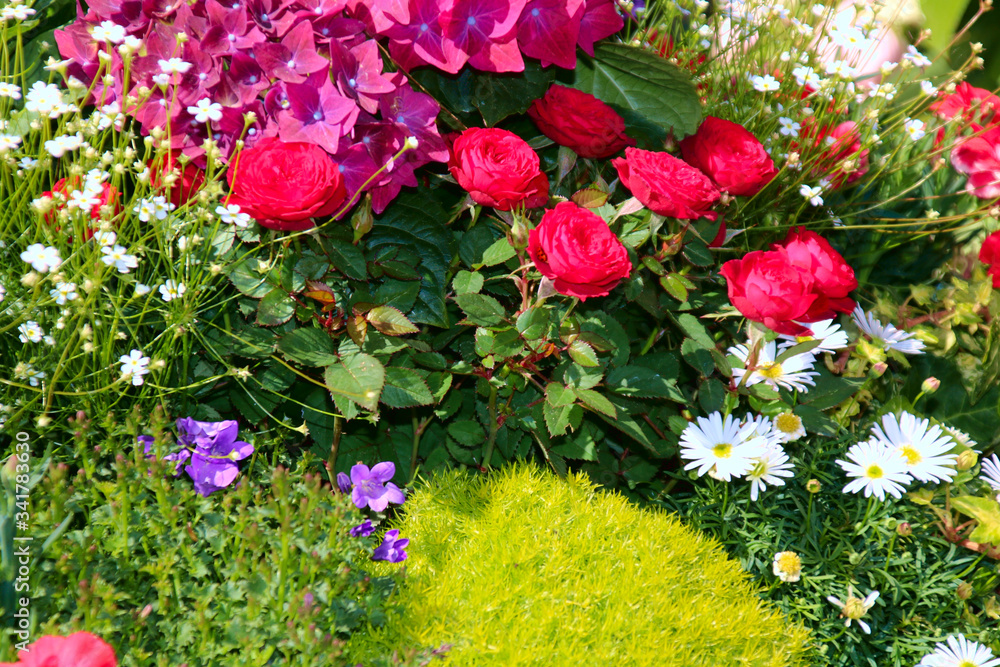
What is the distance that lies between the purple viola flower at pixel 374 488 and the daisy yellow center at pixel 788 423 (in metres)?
0.78

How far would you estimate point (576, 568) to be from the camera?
4.29ft

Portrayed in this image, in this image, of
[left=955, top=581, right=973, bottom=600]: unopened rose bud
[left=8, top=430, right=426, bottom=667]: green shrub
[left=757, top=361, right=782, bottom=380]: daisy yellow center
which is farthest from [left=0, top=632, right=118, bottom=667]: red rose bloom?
[left=955, top=581, right=973, bottom=600]: unopened rose bud

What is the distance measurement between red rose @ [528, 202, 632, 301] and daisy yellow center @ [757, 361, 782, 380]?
0.51 meters

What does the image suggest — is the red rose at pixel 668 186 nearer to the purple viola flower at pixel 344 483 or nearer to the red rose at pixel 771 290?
the red rose at pixel 771 290

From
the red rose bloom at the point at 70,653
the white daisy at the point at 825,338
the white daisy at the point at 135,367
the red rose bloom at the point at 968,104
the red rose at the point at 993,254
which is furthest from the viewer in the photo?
the red rose bloom at the point at 968,104

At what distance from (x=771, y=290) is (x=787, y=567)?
0.51m

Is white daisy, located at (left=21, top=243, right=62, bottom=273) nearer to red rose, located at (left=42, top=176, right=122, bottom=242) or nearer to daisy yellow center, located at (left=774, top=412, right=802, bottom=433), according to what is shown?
red rose, located at (left=42, top=176, right=122, bottom=242)

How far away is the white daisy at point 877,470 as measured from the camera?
1.42 meters

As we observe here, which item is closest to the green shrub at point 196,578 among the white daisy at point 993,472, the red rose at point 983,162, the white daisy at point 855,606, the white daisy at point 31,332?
the white daisy at point 31,332

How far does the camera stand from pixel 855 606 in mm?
1338

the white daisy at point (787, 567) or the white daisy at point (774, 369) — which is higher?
the white daisy at point (774, 369)

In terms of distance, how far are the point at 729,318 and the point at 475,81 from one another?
80 cm

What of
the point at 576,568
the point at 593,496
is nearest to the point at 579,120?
the point at 593,496

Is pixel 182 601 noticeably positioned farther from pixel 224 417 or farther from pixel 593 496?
pixel 593 496
